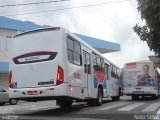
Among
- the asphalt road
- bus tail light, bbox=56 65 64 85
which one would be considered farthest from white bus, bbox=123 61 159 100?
→ bus tail light, bbox=56 65 64 85

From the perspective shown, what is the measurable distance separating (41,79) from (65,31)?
2082 mm

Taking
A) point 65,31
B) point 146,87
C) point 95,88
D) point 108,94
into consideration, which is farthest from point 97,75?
point 146,87

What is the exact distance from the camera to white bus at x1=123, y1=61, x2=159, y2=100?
90.9 ft

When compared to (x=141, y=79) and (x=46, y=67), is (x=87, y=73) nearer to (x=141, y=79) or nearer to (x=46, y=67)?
A: (x=46, y=67)

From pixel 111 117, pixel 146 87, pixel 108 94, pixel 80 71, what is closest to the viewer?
pixel 111 117

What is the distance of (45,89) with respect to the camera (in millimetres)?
14312

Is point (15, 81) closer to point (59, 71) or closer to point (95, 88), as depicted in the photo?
point (59, 71)

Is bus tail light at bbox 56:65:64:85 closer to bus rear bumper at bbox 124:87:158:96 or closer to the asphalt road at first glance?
the asphalt road

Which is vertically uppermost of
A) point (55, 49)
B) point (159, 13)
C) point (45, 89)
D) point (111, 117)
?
point (159, 13)

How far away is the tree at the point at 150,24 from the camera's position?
573 inches

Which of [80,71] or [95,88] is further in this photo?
[95,88]

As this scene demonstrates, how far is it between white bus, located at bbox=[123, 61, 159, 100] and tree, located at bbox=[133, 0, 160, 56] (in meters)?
10.3

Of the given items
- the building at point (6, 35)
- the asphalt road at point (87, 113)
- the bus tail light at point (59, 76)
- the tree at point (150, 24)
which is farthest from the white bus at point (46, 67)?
the building at point (6, 35)

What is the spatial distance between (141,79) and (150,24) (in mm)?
13013
